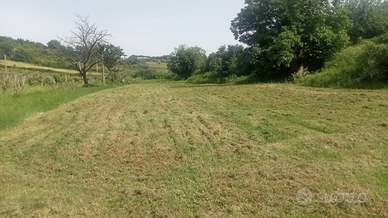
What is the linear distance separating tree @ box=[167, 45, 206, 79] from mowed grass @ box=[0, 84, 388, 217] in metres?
46.1

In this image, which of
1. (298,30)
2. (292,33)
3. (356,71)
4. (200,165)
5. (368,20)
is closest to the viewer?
(200,165)

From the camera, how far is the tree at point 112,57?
35.9 m

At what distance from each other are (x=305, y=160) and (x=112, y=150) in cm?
367

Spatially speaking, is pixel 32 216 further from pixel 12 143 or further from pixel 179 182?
pixel 12 143

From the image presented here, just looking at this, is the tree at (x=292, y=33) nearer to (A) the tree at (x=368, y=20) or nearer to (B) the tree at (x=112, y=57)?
(A) the tree at (x=368, y=20)

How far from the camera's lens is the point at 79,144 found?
6586 mm

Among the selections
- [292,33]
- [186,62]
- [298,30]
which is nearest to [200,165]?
[292,33]

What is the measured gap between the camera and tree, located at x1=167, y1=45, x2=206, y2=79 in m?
54.4

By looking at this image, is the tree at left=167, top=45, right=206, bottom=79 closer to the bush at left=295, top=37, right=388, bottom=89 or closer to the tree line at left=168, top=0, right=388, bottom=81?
the tree line at left=168, top=0, right=388, bottom=81

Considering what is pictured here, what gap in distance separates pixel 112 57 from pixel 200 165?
35.1 metres

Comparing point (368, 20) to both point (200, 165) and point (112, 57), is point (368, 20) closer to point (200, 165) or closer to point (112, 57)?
point (200, 165)

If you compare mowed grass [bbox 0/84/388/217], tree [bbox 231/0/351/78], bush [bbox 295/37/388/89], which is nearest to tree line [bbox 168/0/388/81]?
tree [bbox 231/0/351/78]

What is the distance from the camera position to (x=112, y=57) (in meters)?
37.7

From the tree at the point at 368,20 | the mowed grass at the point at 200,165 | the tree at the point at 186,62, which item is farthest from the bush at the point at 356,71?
the tree at the point at 186,62
